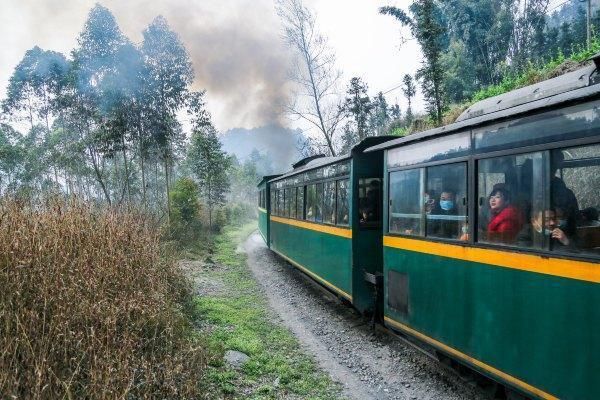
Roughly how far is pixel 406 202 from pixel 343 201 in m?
2.13

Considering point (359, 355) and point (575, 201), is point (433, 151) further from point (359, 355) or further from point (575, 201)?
point (359, 355)

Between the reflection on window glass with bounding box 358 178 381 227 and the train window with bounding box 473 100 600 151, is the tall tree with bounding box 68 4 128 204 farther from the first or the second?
the train window with bounding box 473 100 600 151

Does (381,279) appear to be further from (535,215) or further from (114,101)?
(114,101)

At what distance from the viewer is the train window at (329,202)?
331 inches

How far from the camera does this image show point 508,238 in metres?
3.96

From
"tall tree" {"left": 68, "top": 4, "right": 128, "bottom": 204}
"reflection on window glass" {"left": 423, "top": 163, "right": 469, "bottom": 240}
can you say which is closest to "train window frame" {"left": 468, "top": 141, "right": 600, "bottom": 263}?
"reflection on window glass" {"left": 423, "top": 163, "right": 469, "bottom": 240}

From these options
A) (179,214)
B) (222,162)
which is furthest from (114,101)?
(222,162)

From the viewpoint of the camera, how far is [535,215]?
3.70m

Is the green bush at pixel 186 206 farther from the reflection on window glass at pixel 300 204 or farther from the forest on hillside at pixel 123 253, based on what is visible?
the reflection on window glass at pixel 300 204

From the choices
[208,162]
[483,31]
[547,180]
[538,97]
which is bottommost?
[547,180]

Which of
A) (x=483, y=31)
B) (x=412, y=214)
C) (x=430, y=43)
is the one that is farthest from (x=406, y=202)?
(x=483, y=31)

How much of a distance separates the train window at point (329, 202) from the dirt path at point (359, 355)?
6.25ft

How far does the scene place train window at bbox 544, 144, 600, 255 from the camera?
10.7 ft

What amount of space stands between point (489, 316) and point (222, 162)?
32526 mm
